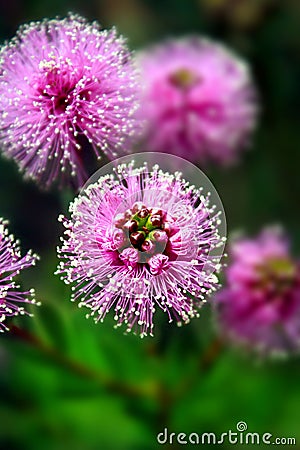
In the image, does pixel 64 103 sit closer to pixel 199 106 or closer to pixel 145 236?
pixel 145 236

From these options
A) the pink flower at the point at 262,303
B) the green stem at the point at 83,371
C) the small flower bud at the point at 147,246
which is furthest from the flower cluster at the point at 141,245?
the pink flower at the point at 262,303

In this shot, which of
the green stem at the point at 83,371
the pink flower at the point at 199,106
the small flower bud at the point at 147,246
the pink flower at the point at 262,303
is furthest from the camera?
the pink flower at the point at 199,106

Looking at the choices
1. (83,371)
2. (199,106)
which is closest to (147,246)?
(83,371)

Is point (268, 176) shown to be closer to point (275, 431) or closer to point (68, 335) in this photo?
point (275, 431)

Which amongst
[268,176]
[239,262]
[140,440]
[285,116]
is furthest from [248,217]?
[140,440]

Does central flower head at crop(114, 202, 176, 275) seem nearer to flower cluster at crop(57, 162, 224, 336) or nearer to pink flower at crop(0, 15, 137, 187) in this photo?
flower cluster at crop(57, 162, 224, 336)

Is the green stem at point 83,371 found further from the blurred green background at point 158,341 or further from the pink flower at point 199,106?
the pink flower at point 199,106
